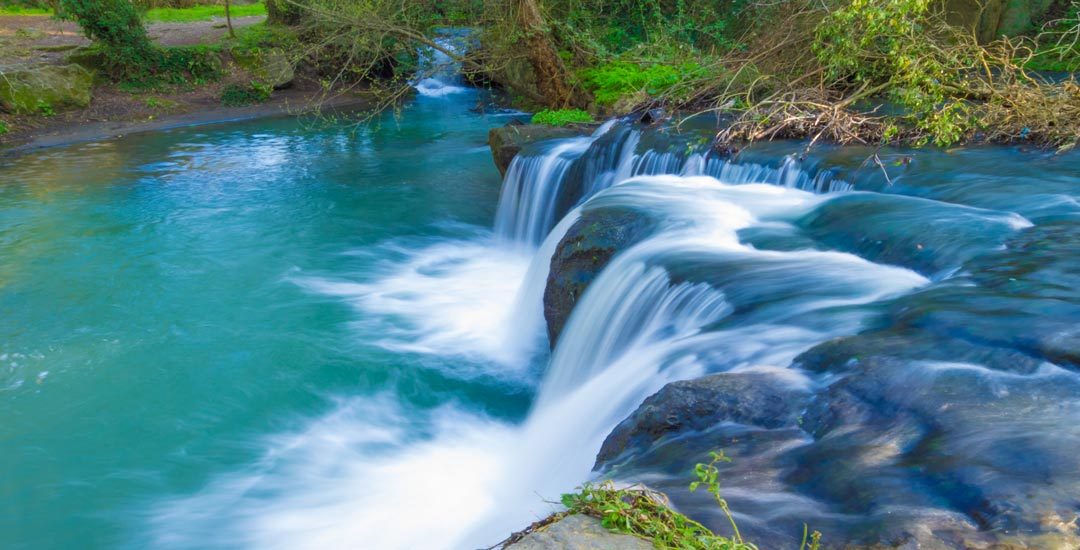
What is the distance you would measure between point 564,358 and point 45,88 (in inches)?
757

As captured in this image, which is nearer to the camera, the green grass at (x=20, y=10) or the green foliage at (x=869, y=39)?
the green foliage at (x=869, y=39)

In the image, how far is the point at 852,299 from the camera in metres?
5.03

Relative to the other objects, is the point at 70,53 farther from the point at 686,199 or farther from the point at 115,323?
the point at 686,199

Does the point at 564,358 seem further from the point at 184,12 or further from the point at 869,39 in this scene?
the point at 184,12

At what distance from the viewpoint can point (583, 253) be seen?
7008mm

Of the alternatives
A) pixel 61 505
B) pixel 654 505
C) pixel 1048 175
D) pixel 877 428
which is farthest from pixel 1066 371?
pixel 61 505

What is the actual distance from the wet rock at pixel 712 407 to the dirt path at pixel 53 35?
68.7ft

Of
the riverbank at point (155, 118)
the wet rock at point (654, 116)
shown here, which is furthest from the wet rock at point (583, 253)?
the riverbank at point (155, 118)

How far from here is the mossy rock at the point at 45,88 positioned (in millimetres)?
18828

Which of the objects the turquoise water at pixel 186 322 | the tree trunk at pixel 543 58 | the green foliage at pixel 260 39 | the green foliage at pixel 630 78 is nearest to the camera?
the turquoise water at pixel 186 322

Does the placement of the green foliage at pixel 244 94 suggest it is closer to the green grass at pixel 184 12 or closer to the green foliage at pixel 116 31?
the green foliage at pixel 116 31

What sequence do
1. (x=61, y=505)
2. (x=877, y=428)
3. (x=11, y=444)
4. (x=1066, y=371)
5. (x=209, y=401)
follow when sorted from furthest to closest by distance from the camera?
(x=209, y=401) < (x=11, y=444) < (x=61, y=505) < (x=1066, y=371) < (x=877, y=428)

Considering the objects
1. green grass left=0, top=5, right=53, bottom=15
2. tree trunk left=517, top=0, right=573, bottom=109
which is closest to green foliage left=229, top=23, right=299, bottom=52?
tree trunk left=517, top=0, right=573, bottom=109

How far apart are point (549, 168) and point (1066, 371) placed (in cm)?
827
